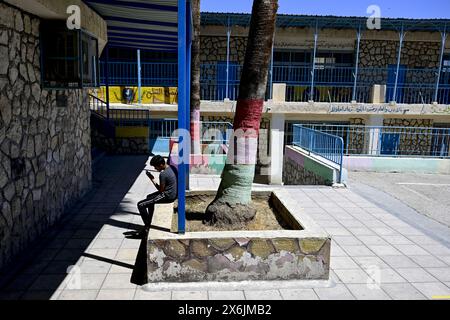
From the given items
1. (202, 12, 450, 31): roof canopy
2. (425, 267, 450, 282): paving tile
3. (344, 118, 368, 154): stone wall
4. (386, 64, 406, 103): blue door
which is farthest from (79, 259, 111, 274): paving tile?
(386, 64, 406, 103): blue door

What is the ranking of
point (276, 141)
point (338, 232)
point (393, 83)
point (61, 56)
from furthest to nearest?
point (393, 83) < point (276, 141) < point (338, 232) < point (61, 56)

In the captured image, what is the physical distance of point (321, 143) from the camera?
36.2 ft

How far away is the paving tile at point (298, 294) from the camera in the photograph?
4070 mm

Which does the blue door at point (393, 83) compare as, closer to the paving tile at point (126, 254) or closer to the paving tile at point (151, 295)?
the paving tile at point (126, 254)

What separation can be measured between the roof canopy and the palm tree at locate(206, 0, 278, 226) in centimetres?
1086

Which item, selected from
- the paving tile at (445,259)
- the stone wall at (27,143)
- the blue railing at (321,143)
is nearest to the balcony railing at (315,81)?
the blue railing at (321,143)

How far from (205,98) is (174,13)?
1019 centimetres

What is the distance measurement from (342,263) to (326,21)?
13.2 meters

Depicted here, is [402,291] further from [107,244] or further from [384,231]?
[107,244]

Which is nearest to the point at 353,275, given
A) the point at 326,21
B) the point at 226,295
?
the point at 226,295

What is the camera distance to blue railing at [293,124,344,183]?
9795mm

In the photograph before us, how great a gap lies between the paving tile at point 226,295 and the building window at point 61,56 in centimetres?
368

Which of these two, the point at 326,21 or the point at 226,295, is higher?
the point at 326,21

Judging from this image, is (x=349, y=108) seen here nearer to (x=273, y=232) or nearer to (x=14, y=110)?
Answer: (x=273, y=232)
